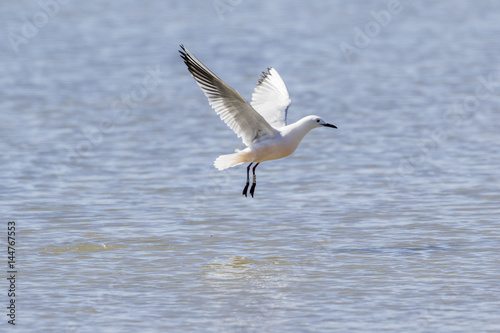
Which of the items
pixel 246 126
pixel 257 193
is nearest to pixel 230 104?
pixel 246 126

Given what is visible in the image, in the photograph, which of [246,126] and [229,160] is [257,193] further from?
[246,126]

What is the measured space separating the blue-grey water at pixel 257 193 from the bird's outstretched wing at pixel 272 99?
1163 millimetres

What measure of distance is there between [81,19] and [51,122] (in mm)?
15622

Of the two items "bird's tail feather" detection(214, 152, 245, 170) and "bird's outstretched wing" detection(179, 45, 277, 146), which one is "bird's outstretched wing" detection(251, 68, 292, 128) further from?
"bird's tail feather" detection(214, 152, 245, 170)

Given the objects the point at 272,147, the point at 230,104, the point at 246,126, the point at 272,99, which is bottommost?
the point at 272,147

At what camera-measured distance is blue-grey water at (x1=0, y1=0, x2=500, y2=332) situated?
28.9 ft

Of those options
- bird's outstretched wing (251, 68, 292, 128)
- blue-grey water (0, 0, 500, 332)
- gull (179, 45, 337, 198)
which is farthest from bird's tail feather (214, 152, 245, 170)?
bird's outstretched wing (251, 68, 292, 128)

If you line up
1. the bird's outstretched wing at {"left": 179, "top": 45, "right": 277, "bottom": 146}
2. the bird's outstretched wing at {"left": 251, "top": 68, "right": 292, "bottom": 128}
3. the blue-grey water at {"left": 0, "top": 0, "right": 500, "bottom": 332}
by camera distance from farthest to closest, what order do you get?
1. the bird's outstretched wing at {"left": 251, "top": 68, "right": 292, "bottom": 128}
2. the bird's outstretched wing at {"left": 179, "top": 45, "right": 277, "bottom": 146}
3. the blue-grey water at {"left": 0, "top": 0, "right": 500, "bottom": 332}

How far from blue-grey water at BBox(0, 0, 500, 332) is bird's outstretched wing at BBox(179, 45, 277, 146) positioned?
3.79ft

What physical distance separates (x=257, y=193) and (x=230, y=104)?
2765mm

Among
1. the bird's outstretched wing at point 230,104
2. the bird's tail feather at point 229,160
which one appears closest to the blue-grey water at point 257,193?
the bird's tail feather at point 229,160

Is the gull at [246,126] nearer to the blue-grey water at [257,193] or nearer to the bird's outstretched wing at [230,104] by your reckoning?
the bird's outstretched wing at [230,104]

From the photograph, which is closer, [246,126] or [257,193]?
[246,126]

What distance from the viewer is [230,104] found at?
10.8 m
